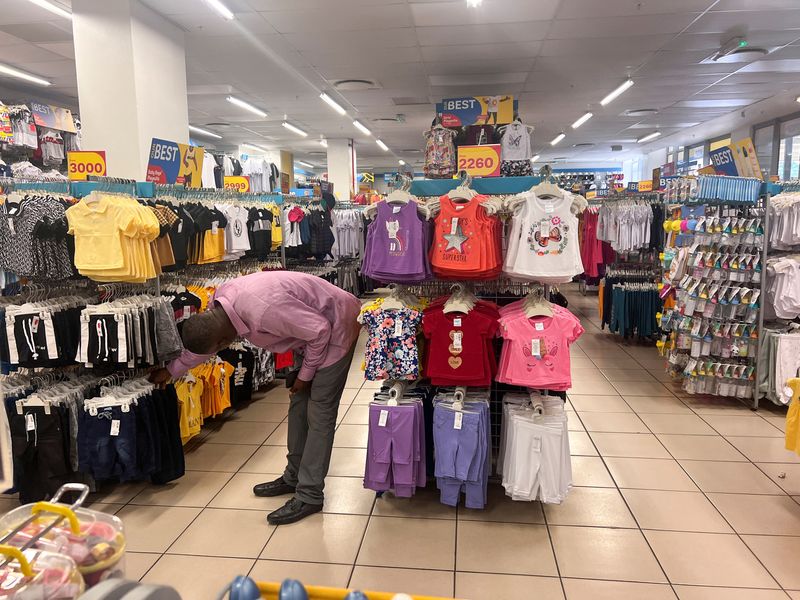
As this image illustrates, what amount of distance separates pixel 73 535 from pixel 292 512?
223 cm

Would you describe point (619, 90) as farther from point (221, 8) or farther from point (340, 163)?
point (340, 163)

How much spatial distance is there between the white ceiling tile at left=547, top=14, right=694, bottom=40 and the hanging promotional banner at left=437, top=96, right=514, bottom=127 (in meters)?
1.02

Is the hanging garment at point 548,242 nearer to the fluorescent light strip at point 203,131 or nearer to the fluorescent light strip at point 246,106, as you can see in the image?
the fluorescent light strip at point 246,106

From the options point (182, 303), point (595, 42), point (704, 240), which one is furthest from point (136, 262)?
point (595, 42)

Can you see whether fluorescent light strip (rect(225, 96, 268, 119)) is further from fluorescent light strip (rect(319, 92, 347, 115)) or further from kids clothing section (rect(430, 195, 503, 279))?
kids clothing section (rect(430, 195, 503, 279))

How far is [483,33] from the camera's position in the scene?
24.0 feet

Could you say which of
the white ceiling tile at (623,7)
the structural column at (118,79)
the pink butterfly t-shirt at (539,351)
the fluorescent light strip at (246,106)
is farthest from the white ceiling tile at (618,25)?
the fluorescent light strip at (246,106)

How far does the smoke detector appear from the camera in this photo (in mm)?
7449

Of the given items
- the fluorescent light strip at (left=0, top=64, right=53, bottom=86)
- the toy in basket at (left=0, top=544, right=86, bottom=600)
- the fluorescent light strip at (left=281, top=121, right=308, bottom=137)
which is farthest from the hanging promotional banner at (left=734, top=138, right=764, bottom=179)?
the fluorescent light strip at (left=281, top=121, right=308, bottom=137)

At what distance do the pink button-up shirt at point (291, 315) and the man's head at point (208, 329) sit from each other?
0.16 ft

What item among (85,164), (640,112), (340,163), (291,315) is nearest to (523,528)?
(291,315)

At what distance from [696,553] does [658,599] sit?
1.70 ft

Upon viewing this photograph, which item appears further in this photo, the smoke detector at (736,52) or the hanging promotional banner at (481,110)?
the hanging promotional banner at (481,110)

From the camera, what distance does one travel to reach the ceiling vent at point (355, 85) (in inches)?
388
